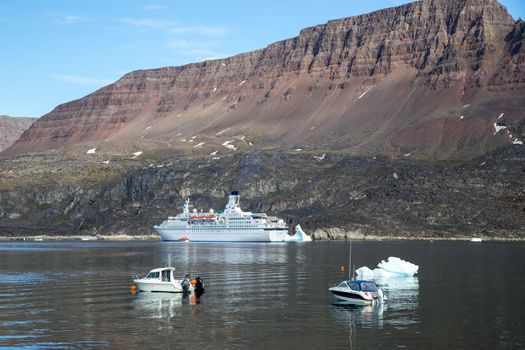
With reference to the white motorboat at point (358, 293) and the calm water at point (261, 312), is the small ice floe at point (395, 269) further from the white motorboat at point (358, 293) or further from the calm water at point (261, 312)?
the white motorboat at point (358, 293)

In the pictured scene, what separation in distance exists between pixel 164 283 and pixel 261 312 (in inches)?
625

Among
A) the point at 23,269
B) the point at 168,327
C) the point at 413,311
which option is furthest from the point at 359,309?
the point at 23,269

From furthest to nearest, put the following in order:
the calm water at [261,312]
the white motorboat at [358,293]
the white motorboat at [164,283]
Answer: the white motorboat at [164,283]
the white motorboat at [358,293]
the calm water at [261,312]

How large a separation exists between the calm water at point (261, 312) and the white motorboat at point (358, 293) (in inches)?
48.3

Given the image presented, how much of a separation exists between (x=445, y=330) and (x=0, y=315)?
31.9 meters

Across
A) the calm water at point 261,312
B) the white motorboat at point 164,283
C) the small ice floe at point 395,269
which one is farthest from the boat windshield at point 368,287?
the small ice floe at point 395,269

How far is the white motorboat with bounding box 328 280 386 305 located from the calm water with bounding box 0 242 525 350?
4.02 feet

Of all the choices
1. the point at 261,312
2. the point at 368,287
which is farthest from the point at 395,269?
the point at 261,312

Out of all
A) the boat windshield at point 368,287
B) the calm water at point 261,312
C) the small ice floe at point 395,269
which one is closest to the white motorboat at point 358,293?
the boat windshield at point 368,287

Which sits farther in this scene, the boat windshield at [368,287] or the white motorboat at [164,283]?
the white motorboat at [164,283]

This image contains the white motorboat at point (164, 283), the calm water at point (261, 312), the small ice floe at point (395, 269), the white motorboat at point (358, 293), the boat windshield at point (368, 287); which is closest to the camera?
the calm water at point (261, 312)

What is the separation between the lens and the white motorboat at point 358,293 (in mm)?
68312

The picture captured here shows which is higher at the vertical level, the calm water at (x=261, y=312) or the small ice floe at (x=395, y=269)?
the small ice floe at (x=395, y=269)

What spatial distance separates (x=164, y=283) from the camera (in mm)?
77125
